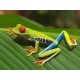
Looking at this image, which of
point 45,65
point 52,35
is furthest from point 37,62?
point 52,35

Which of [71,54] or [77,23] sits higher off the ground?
[71,54]

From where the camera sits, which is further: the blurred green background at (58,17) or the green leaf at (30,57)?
the blurred green background at (58,17)

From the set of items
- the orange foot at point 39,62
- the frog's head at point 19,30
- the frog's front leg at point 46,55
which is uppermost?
the frog's head at point 19,30

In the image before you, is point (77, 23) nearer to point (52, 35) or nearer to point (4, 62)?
point (52, 35)

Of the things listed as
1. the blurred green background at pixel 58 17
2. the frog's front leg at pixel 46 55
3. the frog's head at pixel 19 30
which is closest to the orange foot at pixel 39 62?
the frog's front leg at pixel 46 55

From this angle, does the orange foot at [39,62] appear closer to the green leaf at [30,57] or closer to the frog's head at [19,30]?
the green leaf at [30,57]

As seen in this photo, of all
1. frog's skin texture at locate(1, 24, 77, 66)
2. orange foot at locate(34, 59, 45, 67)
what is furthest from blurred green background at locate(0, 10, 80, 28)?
orange foot at locate(34, 59, 45, 67)

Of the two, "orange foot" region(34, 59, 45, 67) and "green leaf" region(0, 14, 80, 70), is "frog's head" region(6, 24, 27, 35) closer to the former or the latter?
"green leaf" region(0, 14, 80, 70)

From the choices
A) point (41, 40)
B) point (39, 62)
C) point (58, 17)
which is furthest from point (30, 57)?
point (58, 17)
